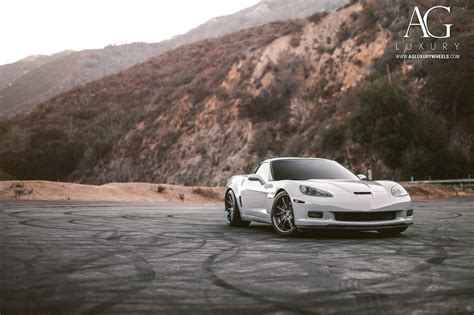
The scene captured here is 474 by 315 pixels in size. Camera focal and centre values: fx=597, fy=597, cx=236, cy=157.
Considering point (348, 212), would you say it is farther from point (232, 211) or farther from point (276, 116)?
point (276, 116)

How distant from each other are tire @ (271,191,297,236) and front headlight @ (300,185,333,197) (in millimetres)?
298

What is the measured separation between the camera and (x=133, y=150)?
2274 inches

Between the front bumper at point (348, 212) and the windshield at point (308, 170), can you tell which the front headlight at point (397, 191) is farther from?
the windshield at point (308, 170)

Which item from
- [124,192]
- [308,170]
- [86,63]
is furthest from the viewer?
[86,63]

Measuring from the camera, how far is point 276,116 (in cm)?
5281

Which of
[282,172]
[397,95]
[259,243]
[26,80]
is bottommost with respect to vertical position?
[259,243]

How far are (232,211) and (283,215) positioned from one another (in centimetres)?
219

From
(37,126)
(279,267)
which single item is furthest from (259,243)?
(37,126)

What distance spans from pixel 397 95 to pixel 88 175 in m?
31.7

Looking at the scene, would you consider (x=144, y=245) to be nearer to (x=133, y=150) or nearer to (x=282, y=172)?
Result: (x=282, y=172)

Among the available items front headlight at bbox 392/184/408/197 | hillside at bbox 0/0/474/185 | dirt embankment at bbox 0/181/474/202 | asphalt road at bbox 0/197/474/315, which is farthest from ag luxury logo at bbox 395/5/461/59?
asphalt road at bbox 0/197/474/315

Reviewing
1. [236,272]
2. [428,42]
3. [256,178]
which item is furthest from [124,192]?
[428,42]

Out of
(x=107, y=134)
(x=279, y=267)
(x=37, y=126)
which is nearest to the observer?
(x=279, y=267)

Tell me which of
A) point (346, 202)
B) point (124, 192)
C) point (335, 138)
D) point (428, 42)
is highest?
point (428, 42)
